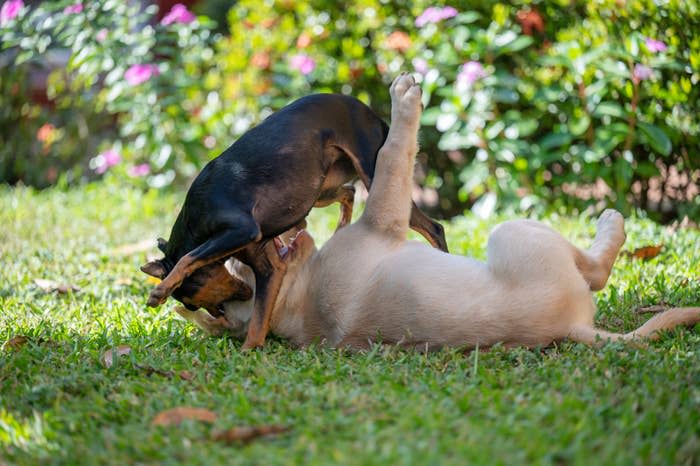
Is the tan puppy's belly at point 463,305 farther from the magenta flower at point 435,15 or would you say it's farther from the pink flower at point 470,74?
the magenta flower at point 435,15

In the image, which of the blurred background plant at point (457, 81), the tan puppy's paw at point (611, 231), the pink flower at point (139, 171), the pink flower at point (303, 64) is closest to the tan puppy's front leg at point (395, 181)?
the tan puppy's paw at point (611, 231)

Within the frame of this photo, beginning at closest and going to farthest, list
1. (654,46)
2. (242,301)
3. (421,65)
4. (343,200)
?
(242,301) < (343,200) < (654,46) < (421,65)

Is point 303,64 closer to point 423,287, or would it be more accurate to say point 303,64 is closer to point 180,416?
point 423,287

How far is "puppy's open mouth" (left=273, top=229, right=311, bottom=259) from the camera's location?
3.86 metres

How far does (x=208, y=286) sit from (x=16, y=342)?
2.74ft

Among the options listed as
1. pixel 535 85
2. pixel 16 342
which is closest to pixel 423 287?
pixel 16 342

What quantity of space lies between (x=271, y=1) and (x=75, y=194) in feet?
9.07

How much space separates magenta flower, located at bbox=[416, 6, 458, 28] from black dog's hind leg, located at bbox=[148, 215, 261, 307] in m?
4.00

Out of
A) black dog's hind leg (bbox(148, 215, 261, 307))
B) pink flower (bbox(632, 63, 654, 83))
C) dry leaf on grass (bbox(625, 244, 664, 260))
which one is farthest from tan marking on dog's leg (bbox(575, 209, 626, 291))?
pink flower (bbox(632, 63, 654, 83))

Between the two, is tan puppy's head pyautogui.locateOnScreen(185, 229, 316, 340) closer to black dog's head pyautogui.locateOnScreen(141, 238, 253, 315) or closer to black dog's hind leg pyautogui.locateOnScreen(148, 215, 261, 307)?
black dog's head pyautogui.locateOnScreen(141, 238, 253, 315)

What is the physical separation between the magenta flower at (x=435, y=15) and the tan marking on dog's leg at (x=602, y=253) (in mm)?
3407

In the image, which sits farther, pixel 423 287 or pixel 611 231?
pixel 611 231

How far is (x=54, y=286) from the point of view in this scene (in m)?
4.93

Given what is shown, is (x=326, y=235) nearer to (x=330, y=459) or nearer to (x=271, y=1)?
(x=271, y=1)
